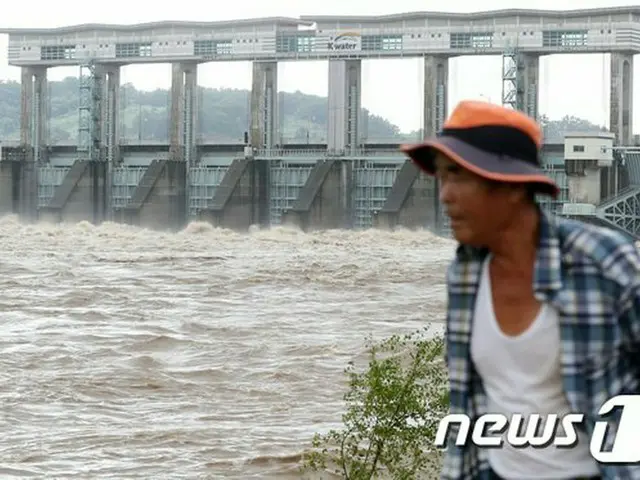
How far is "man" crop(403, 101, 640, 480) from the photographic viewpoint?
243cm

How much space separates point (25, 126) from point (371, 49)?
38.6ft

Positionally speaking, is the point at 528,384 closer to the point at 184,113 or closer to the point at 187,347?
the point at 187,347

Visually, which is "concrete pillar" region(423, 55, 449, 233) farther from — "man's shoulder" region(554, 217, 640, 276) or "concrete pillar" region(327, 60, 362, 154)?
"man's shoulder" region(554, 217, 640, 276)

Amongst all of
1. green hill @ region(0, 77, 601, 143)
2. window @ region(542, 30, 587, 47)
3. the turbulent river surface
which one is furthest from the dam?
green hill @ region(0, 77, 601, 143)

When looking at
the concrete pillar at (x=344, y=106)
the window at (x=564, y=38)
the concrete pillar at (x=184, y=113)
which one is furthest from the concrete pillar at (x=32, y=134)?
the window at (x=564, y=38)

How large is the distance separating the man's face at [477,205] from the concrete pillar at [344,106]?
40929mm

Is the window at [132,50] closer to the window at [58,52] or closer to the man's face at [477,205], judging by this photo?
the window at [58,52]

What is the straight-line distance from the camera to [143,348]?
58.7 feet

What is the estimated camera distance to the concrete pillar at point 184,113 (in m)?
46.2

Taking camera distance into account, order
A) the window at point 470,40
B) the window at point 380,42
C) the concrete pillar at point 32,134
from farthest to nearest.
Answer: the concrete pillar at point 32,134 < the window at point 380,42 < the window at point 470,40

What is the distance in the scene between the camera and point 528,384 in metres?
2.47

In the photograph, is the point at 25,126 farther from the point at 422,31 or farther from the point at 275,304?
the point at 275,304

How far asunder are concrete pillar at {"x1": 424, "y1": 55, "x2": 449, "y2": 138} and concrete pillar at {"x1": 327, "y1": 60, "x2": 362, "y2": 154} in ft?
6.56

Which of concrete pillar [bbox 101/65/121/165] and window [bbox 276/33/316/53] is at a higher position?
window [bbox 276/33/316/53]
